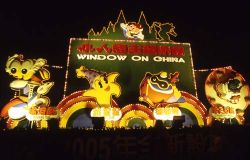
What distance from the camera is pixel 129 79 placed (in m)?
16.3

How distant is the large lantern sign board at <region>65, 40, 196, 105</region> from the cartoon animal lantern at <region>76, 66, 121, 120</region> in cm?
25

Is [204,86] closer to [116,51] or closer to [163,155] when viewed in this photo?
[116,51]

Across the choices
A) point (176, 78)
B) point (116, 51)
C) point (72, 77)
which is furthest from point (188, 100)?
point (72, 77)

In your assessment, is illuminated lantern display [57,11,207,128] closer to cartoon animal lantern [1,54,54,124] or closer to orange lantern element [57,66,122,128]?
orange lantern element [57,66,122,128]

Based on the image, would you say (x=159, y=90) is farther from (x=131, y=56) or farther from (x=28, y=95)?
(x=28, y=95)

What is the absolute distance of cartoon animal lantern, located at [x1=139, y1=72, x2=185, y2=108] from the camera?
15672 mm

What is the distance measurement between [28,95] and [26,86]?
451 millimetres

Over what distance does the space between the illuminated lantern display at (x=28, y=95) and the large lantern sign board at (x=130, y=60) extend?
1.21m

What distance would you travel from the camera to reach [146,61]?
17.0 meters

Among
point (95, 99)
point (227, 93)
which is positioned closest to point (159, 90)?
point (95, 99)

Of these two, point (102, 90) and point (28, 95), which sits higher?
point (102, 90)

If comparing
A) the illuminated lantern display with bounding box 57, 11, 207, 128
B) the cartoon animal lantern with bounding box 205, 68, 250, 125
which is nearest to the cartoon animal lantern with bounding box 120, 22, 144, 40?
the illuminated lantern display with bounding box 57, 11, 207, 128

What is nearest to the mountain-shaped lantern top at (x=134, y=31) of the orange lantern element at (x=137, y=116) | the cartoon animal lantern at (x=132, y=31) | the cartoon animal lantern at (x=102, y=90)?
the cartoon animal lantern at (x=132, y=31)

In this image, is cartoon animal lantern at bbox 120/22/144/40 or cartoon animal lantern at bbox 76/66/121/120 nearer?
cartoon animal lantern at bbox 76/66/121/120
